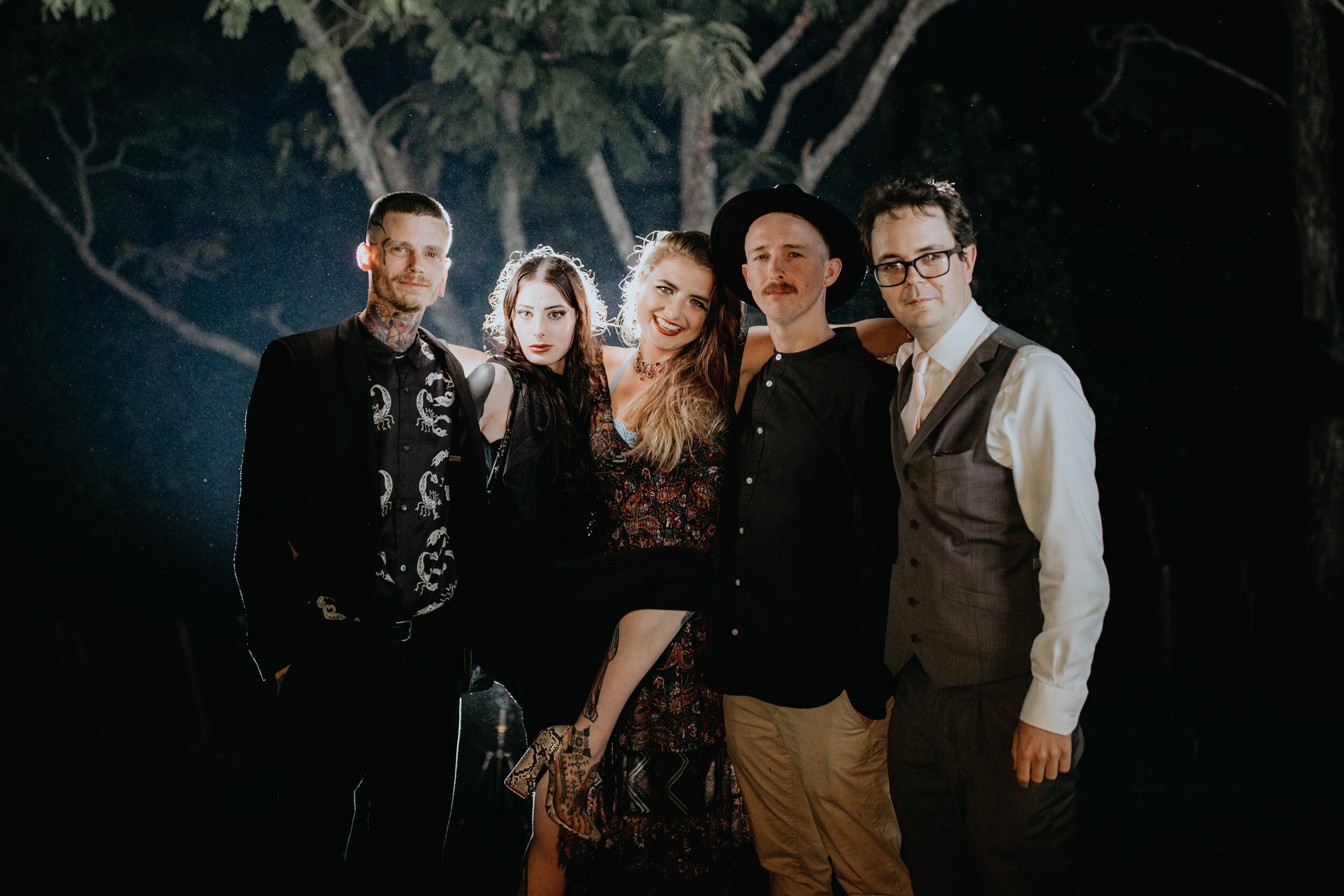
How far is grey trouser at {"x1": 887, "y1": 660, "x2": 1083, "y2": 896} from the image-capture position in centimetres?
191

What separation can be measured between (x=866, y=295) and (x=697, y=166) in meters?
1.36

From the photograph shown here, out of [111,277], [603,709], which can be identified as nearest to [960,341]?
[603,709]

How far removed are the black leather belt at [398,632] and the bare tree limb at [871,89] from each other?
12.1 feet

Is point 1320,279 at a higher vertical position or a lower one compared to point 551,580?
higher

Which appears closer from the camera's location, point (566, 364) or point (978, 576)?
point (978, 576)

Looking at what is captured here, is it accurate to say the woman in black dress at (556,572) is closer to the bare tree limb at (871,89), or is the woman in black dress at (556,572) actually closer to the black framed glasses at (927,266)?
the black framed glasses at (927,266)

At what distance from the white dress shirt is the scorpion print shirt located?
5.27 ft

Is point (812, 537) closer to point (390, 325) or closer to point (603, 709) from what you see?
point (603, 709)

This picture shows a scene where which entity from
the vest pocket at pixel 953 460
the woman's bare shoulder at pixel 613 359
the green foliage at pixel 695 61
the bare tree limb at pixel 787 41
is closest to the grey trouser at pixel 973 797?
the vest pocket at pixel 953 460

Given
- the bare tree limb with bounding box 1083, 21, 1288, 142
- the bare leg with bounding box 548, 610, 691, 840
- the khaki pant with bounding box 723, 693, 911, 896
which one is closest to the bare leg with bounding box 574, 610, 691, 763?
the bare leg with bounding box 548, 610, 691, 840

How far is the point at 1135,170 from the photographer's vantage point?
4.61m

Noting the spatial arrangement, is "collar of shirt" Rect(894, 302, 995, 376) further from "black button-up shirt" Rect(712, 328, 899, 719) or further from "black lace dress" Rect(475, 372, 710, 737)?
"black lace dress" Rect(475, 372, 710, 737)

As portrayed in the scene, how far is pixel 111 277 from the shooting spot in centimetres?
461

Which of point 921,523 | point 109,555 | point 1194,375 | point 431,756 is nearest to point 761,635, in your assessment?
point 921,523
